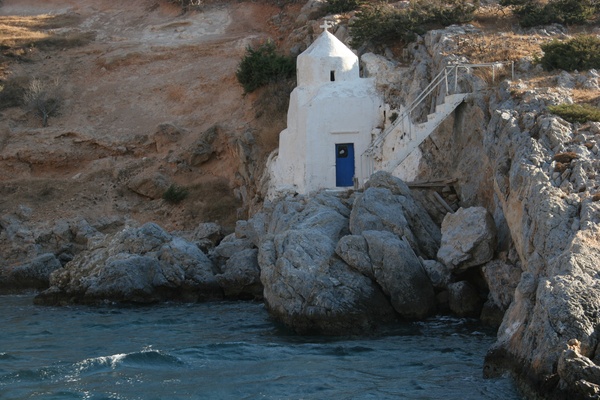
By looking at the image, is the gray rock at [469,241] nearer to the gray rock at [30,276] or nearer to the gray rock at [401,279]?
the gray rock at [401,279]

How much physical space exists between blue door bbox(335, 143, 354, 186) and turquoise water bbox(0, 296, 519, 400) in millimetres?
8440

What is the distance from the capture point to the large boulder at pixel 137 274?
77.3 ft

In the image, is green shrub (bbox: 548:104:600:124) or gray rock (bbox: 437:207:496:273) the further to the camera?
green shrub (bbox: 548:104:600:124)

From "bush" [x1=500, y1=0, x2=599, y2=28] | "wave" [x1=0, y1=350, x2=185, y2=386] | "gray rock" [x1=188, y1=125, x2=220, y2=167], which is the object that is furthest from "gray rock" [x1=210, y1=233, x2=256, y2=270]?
"bush" [x1=500, y1=0, x2=599, y2=28]

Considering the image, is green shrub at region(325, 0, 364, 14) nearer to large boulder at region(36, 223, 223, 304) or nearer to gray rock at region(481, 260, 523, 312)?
large boulder at region(36, 223, 223, 304)

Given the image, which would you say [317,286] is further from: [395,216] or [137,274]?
[137,274]

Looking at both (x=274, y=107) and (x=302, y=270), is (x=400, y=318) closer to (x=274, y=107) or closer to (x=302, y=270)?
(x=302, y=270)

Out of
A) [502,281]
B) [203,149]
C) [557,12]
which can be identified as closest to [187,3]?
[203,149]

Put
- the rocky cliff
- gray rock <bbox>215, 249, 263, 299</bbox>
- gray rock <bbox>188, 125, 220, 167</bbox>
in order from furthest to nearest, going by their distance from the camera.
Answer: gray rock <bbox>188, 125, 220, 167</bbox>
gray rock <bbox>215, 249, 263, 299</bbox>
the rocky cliff

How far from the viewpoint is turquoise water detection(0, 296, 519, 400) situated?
1443 cm

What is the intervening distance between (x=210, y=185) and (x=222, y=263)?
9.22 meters

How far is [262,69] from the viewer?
1428 inches

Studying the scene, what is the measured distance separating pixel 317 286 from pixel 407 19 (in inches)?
599

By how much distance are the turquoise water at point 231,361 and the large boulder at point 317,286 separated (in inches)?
18.0
